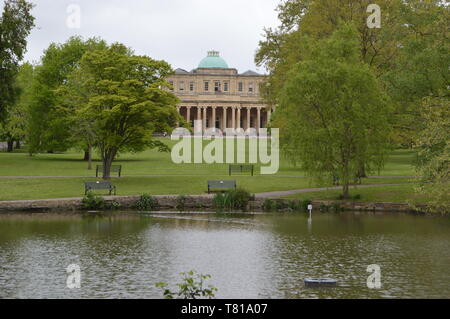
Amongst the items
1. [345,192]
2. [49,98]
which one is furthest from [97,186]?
[49,98]

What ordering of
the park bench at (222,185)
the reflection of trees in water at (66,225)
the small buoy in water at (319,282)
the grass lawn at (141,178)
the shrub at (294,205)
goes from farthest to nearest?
the grass lawn at (141,178), the park bench at (222,185), the shrub at (294,205), the reflection of trees in water at (66,225), the small buoy in water at (319,282)

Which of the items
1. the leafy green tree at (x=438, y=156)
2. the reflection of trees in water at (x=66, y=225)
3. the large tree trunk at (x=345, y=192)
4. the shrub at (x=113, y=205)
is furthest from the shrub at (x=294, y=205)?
the shrub at (x=113, y=205)

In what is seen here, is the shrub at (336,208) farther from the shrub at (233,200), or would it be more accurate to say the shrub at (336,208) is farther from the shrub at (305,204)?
the shrub at (233,200)

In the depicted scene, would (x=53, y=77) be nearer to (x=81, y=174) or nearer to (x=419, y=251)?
(x=81, y=174)

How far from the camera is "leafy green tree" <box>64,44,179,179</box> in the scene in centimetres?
4319

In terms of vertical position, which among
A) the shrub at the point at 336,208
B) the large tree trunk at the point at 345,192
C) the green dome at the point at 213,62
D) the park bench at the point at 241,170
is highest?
the green dome at the point at 213,62

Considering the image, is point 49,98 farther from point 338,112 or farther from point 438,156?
point 438,156

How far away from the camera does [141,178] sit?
1843 inches

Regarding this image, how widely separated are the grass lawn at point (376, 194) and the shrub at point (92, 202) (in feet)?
32.7

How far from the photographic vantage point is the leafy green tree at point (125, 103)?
43188mm

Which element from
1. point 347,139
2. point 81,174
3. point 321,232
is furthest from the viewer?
point 81,174
